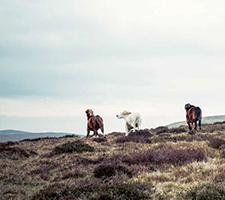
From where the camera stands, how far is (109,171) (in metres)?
6.89

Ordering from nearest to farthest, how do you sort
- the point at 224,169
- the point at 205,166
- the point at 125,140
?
the point at 224,169 → the point at 205,166 → the point at 125,140

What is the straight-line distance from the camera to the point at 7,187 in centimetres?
692

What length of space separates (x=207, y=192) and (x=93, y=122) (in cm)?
1276

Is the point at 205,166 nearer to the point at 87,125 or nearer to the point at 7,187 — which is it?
the point at 7,187

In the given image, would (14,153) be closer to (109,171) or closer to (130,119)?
(109,171)

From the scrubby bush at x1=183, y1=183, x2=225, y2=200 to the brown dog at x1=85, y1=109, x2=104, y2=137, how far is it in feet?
A: 40.6

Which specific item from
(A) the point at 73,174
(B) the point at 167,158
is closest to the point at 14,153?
(A) the point at 73,174

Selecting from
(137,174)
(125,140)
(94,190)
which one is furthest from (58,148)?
(94,190)

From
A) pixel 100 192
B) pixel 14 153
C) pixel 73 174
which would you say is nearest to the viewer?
pixel 100 192

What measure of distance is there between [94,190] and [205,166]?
2991mm

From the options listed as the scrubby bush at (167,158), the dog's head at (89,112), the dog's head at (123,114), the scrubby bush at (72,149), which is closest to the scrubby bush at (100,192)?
the scrubby bush at (167,158)

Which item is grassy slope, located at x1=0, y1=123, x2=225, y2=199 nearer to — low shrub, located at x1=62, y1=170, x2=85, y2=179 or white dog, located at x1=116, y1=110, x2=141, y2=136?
low shrub, located at x1=62, y1=170, x2=85, y2=179

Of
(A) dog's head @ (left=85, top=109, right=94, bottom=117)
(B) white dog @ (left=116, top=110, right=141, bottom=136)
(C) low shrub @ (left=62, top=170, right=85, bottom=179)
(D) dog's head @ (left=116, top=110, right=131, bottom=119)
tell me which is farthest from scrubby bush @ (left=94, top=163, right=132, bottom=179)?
(A) dog's head @ (left=85, top=109, right=94, bottom=117)

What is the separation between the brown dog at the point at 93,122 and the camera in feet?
56.0
